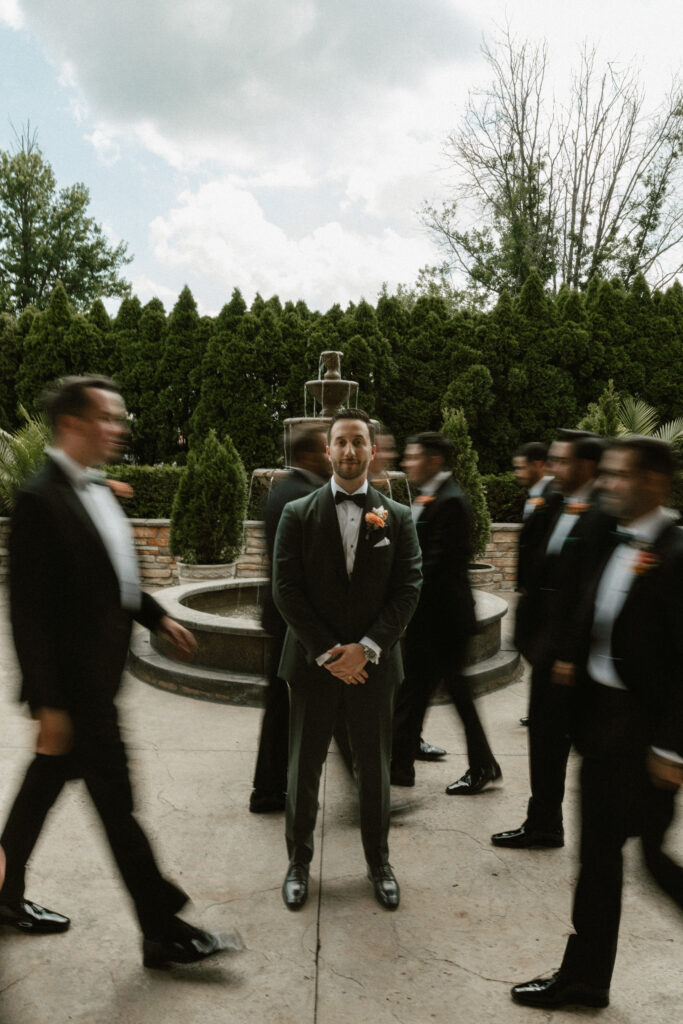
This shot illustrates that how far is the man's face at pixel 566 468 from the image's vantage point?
3463mm

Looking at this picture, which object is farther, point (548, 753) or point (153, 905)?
point (548, 753)

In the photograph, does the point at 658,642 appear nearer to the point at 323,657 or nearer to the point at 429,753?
the point at 323,657

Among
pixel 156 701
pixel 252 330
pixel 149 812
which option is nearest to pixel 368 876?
pixel 149 812

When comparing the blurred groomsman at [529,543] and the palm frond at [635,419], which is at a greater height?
the palm frond at [635,419]

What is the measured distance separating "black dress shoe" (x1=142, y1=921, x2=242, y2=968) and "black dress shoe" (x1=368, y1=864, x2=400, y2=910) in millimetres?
676

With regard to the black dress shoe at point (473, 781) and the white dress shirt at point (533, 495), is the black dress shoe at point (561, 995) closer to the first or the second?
the black dress shoe at point (473, 781)

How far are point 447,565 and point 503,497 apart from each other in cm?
846

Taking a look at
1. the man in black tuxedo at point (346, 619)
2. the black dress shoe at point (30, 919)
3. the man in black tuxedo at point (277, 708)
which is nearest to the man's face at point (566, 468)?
the man in black tuxedo at point (346, 619)

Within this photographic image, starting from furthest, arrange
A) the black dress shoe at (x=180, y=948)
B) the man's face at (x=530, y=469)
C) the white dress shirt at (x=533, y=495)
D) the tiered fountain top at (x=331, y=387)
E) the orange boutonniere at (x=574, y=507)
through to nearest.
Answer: the tiered fountain top at (x=331, y=387) < the man's face at (x=530, y=469) < the white dress shirt at (x=533, y=495) < the orange boutonniere at (x=574, y=507) < the black dress shoe at (x=180, y=948)

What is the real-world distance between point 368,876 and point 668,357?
14.1 m

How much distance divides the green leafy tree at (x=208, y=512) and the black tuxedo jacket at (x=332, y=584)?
6.78 metres

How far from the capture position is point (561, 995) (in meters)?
2.29

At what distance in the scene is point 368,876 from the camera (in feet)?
10.00

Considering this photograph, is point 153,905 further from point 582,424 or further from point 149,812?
point 582,424
